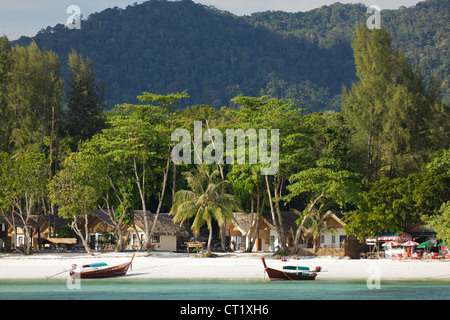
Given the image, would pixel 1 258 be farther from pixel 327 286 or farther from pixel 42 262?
pixel 327 286

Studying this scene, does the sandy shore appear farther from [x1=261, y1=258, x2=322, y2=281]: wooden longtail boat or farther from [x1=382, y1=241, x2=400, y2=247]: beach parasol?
[x1=382, y1=241, x2=400, y2=247]: beach parasol

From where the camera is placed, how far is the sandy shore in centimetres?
3447

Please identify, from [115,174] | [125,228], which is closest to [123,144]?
[115,174]

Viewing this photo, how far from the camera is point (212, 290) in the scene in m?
28.6

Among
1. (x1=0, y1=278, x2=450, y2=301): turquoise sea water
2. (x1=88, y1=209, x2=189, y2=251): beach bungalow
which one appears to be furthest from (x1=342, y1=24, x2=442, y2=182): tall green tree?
(x1=0, y1=278, x2=450, y2=301): turquoise sea water

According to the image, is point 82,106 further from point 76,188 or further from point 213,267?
point 213,267

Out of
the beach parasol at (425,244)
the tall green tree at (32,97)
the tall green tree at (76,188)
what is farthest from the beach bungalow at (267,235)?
the tall green tree at (32,97)

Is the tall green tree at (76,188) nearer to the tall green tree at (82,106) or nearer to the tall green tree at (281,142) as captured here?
the tall green tree at (281,142)

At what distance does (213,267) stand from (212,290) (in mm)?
9863

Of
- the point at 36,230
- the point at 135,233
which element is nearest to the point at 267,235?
the point at 135,233

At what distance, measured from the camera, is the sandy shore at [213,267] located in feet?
113

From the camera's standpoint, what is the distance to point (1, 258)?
45.5 meters

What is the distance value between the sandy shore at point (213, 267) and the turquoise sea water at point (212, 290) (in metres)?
2.26
